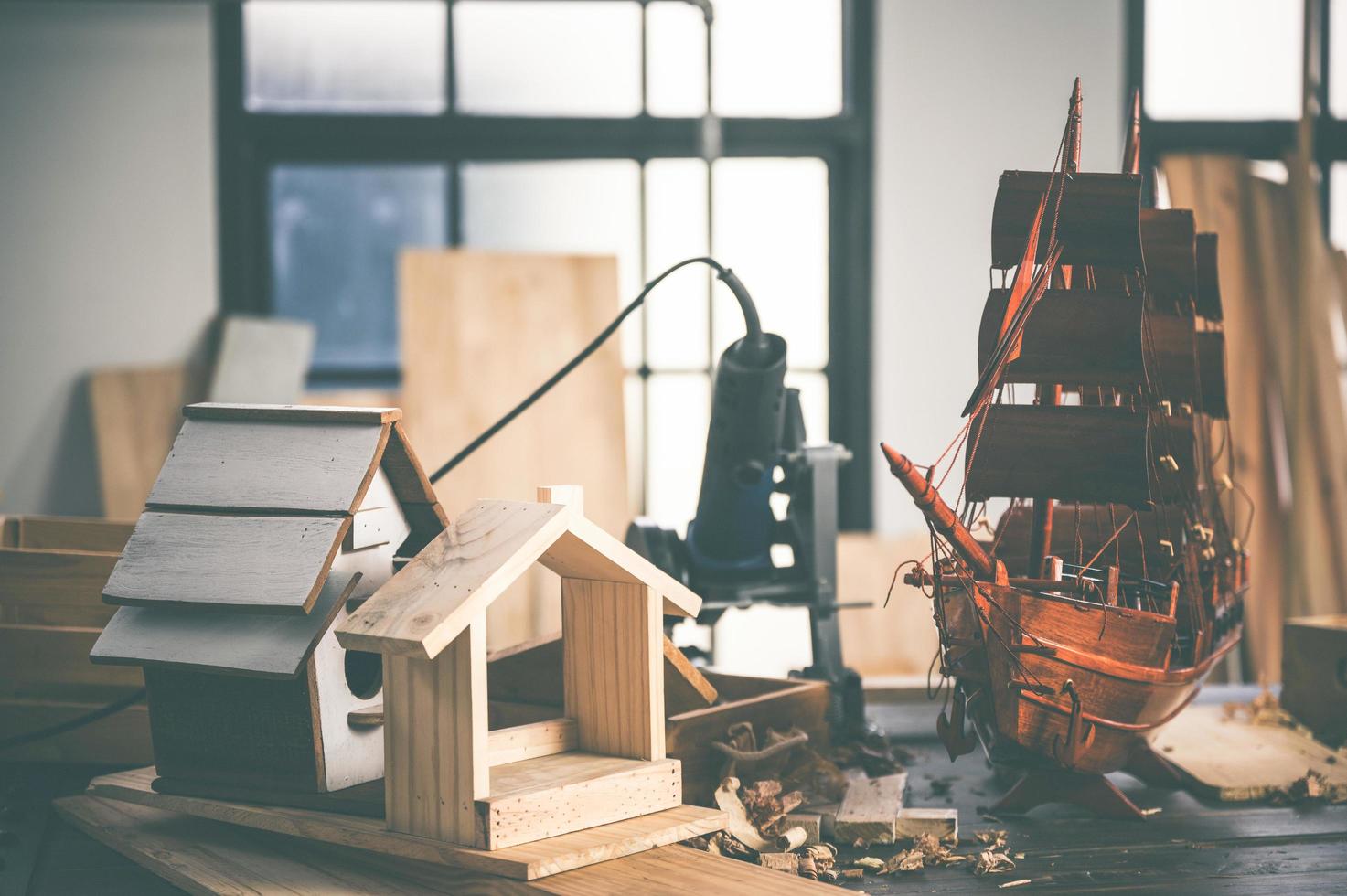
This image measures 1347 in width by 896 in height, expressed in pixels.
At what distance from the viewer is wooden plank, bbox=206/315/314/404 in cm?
284

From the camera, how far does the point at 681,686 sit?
63.2 inches

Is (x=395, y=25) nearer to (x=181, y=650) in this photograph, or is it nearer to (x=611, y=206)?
(x=611, y=206)

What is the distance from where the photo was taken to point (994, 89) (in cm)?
308

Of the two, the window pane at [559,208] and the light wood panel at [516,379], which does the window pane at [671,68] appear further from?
the light wood panel at [516,379]

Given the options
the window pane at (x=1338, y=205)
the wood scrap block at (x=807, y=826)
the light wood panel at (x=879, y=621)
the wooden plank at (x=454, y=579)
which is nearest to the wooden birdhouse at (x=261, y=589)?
the wooden plank at (x=454, y=579)

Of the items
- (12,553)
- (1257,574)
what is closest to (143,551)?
(12,553)

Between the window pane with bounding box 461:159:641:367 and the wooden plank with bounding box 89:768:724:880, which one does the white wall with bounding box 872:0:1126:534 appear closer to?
the window pane with bounding box 461:159:641:367

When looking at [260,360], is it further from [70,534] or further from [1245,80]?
[1245,80]

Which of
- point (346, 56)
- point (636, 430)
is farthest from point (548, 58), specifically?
point (636, 430)

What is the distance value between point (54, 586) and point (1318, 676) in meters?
1.92

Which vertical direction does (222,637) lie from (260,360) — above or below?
below

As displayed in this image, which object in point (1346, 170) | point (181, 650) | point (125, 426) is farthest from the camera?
point (1346, 170)

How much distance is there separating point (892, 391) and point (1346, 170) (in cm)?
135

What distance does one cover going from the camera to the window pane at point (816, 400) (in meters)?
3.20
